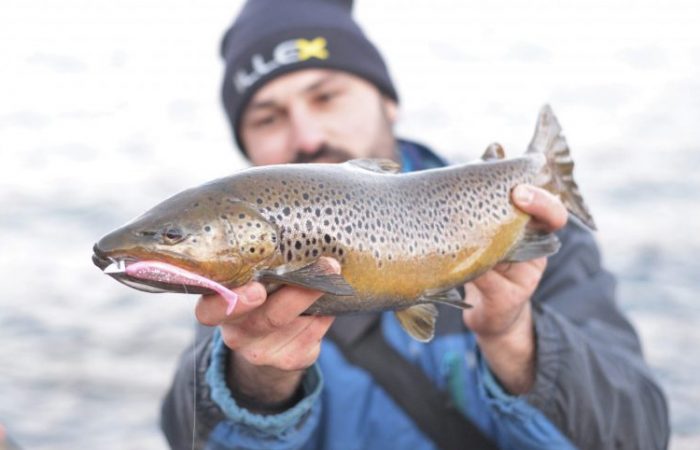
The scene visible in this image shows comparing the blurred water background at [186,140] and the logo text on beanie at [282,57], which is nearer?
the logo text on beanie at [282,57]

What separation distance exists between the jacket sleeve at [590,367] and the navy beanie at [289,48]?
1742mm

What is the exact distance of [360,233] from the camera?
8.03ft

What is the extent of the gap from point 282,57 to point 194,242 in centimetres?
335

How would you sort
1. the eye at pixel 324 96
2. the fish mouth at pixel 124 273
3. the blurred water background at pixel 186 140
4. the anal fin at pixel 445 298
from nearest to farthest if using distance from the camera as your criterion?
the fish mouth at pixel 124 273, the anal fin at pixel 445 298, the eye at pixel 324 96, the blurred water background at pixel 186 140

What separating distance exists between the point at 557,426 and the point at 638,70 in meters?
10.5

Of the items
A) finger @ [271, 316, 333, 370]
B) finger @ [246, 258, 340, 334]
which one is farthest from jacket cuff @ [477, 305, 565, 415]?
finger @ [246, 258, 340, 334]

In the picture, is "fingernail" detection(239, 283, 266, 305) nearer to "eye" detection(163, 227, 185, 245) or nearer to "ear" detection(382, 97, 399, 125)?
"eye" detection(163, 227, 185, 245)

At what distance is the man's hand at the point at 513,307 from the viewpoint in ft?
9.48

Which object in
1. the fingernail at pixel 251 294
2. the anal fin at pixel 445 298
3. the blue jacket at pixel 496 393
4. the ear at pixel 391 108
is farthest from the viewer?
the ear at pixel 391 108

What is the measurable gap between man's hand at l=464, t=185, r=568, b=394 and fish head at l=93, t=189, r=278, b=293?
3.07 ft

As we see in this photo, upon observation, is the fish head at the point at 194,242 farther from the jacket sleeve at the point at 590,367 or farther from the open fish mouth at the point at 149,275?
the jacket sleeve at the point at 590,367

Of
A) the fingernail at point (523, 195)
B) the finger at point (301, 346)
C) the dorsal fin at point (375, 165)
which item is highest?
the dorsal fin at point (375, 165)

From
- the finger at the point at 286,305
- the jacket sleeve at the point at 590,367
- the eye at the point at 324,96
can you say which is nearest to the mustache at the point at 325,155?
the eye at the point at 324,96

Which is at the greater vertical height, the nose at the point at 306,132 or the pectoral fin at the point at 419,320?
the pectoral fin at the point at 419,320
